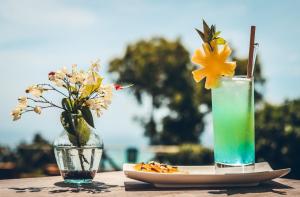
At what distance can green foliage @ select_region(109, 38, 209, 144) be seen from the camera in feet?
99.7

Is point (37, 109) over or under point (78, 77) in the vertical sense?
under

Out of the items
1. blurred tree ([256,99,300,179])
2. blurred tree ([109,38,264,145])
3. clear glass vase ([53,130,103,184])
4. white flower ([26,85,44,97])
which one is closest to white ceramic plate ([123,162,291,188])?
clear glass vase ([53,130,103,184])

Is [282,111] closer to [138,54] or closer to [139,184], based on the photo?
[139,184]

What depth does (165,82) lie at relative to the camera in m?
31.2

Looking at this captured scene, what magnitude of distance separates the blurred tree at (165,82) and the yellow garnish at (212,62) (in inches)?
1096

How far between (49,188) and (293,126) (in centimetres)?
534

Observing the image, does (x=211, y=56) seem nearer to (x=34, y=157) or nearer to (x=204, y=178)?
(x=204, y=178)

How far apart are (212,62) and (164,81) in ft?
96.0

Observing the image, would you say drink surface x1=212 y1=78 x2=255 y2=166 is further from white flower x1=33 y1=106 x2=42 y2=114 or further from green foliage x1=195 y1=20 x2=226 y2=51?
white flower x1=33 y1=106 x2=42 y2=114

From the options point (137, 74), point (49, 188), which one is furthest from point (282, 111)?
point (137, 74)

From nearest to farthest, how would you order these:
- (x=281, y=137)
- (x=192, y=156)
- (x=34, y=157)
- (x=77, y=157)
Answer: (x=77, y=157)
(x=281, y=137)
(x=34, y=157)
(x=192, y=156)

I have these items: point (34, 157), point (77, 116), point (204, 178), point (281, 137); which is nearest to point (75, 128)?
point (77, 116)

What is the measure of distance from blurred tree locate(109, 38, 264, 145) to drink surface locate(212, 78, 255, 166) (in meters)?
27.7

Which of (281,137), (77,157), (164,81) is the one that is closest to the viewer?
(77,157)
